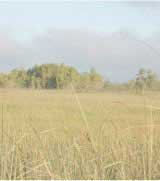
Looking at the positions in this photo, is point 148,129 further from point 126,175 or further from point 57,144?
point 57,144

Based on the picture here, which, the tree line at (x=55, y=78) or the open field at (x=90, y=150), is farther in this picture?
the tree line at (x=55, y=78)

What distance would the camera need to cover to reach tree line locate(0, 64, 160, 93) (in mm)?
2275

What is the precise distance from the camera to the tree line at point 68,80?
228cm

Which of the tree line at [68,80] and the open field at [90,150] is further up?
the tree line at [68,80]

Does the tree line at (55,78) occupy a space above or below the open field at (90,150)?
above

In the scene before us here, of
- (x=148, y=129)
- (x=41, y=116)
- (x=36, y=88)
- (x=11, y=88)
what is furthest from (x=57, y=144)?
(x=41, y=116)

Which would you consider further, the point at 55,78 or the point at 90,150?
the point at 55,78

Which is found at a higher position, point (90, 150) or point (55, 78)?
point (55, 78)

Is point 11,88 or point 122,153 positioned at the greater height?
point 11,88

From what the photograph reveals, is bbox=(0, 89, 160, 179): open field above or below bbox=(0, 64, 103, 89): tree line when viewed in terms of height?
below

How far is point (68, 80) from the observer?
2.28 metres

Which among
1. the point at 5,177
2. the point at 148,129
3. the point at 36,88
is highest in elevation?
the point at 36,88

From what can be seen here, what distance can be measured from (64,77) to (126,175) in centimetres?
69

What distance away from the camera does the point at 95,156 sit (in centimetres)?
203
